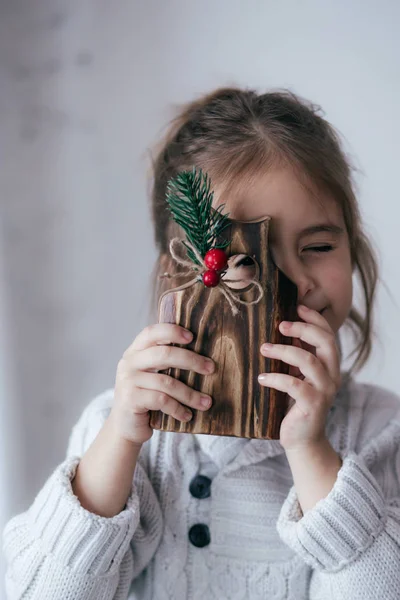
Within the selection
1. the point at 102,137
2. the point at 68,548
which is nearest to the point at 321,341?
the point at 68,548

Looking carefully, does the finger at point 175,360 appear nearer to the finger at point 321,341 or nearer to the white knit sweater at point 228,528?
the finger at point 321,341

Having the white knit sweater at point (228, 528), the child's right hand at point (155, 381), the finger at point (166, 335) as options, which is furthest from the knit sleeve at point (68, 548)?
the finger at point (166, 335)

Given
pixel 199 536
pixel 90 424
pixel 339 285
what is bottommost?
pixel 199 536

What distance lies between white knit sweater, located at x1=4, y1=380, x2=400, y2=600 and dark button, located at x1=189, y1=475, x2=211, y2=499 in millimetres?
11

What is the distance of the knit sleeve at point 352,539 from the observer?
0.75 metres

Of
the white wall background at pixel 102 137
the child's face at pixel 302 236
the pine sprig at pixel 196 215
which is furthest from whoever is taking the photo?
the white wall background at pixel 102 137

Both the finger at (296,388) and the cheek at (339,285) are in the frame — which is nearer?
the finger at (296,388)

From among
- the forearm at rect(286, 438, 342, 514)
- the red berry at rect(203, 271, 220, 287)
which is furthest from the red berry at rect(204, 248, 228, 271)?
the forearm at rect(286, 438, 342, 514)

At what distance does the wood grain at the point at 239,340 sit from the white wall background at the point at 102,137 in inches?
18.8

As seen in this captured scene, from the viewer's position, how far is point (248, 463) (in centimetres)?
89

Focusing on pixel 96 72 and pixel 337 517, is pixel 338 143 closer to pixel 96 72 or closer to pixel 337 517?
pixel 96 72

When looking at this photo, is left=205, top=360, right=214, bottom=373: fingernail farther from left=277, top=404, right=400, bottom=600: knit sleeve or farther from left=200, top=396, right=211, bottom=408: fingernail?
left=277, top=404, right=400, bottom=600: knit sleeve

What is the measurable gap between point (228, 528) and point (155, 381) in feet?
0.94

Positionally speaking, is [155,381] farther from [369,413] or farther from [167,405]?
[369,413]
